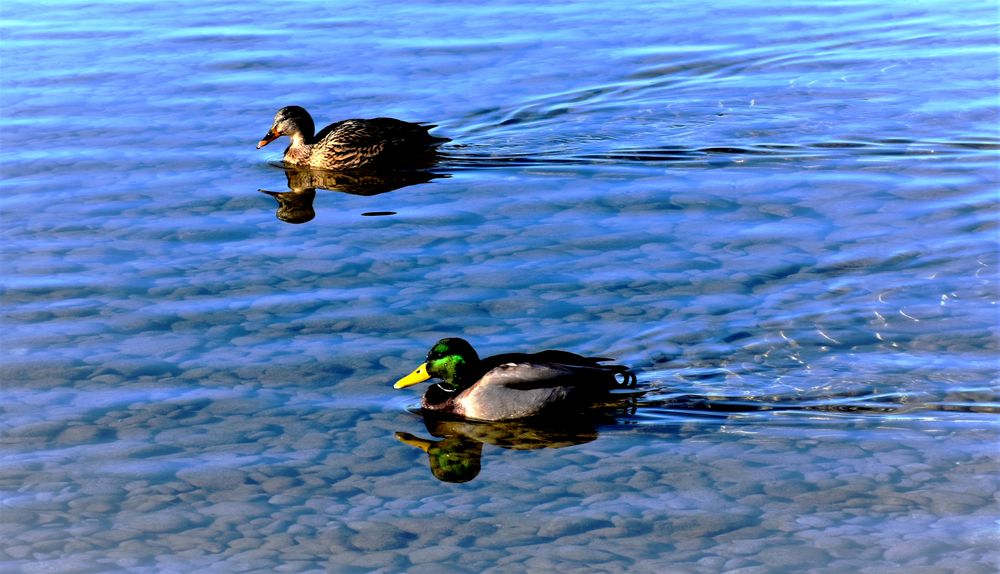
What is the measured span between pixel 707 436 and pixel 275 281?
4.27 metres

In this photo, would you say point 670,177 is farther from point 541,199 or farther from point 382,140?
point 382,140

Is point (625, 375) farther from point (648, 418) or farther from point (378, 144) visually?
point (378, 144)

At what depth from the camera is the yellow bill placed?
32.2 feet

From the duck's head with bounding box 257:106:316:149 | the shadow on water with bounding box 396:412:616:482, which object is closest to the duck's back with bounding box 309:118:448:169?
the duck's head with bounding box 257:106:316:149

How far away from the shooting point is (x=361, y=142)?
1540 centimetres

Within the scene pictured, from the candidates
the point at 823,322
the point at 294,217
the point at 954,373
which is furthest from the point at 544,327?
the point at 294,217

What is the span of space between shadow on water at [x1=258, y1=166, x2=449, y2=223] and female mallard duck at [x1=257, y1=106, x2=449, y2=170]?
104 millimetres

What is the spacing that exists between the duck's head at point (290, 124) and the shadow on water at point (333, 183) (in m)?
0.37

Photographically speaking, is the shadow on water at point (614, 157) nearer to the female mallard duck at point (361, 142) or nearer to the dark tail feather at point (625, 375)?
the female mallard duck at point (361, 142)

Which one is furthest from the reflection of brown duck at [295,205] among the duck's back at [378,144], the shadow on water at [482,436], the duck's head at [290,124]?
the shadow on water at [482,436]

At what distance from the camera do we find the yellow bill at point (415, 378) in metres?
9.81

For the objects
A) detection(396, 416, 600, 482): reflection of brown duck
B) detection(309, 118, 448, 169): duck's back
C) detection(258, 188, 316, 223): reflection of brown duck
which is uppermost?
detection(309, 118, 448, 169): duck's back

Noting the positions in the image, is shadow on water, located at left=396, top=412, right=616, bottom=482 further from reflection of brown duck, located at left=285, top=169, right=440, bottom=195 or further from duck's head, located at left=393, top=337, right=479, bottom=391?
reflection of brown duck, located at left=285, top=169, right=440, bottom=195

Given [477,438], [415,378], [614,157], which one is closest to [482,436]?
[477,438]
